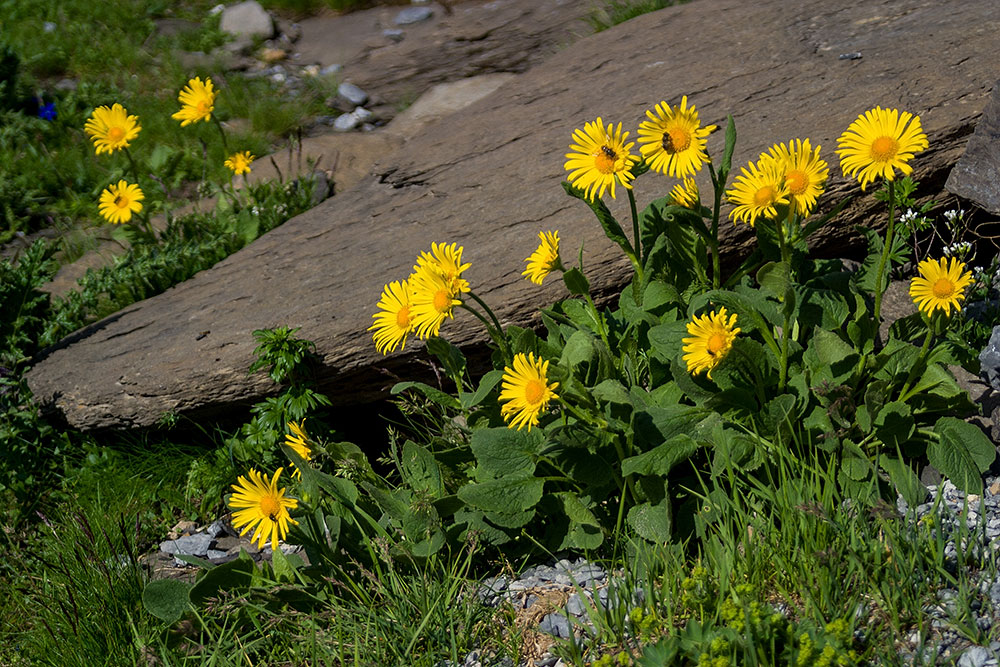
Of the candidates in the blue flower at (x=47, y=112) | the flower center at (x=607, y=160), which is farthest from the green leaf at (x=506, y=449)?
the blue flower at (x=47, y=112)

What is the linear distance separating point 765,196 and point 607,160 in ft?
1.59

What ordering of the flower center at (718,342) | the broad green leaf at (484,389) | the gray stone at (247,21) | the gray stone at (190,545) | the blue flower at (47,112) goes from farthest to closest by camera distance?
the gray stone at (247,21) → the blue flower at (47,112) → the gray stone at (190,545) → the broad green leaf at (484,389) → the flower center at (718,342)

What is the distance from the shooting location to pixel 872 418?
2.82m

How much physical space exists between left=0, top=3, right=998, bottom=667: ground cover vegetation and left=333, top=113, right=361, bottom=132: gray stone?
3961 millimetres

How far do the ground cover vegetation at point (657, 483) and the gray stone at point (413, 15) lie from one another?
18.1 ft

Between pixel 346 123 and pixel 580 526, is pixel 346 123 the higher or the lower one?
the higher one

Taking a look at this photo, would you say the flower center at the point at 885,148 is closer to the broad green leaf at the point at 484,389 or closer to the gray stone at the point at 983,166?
the gray stone at the point at 983,166

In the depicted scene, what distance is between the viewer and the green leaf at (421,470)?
3043 mm

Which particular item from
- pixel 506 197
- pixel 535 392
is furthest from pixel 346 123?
pixel 535 392

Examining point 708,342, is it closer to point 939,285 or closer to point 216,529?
point 939,285

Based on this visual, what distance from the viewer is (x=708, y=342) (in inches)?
103

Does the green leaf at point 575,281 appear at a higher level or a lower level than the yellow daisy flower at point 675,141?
lower

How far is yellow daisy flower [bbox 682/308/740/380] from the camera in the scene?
260cm

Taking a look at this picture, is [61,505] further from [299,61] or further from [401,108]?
[299,61]
